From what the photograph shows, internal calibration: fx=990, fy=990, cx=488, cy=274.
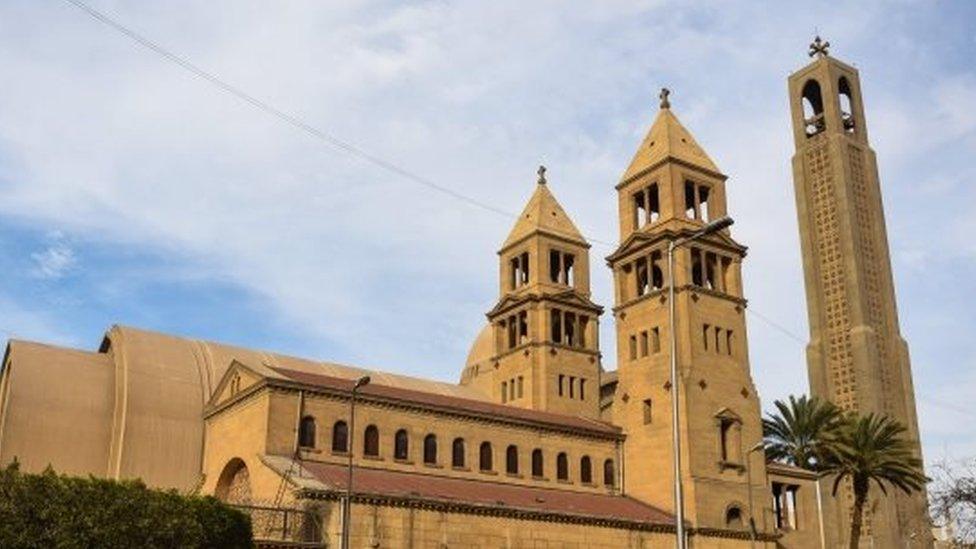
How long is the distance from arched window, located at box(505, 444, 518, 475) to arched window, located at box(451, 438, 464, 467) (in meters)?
2.62

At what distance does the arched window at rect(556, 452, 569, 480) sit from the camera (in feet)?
172

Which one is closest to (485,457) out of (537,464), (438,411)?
(537,464)

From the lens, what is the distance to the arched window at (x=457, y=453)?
49.1 meters

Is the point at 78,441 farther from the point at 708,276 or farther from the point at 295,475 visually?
the point at 708,276

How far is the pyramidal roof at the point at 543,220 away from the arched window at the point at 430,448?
2283cm

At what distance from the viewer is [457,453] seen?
4941cm

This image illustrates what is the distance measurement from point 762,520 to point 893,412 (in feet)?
158

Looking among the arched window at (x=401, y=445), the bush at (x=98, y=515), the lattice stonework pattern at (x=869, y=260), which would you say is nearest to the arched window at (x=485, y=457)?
the arched window at (x=401, y=445)

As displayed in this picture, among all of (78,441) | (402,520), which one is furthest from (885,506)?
(78,441)

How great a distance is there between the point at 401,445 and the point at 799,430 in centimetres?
2573

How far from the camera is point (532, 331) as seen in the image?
6575cm

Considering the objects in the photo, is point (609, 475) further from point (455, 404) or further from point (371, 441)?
point (371, 441)

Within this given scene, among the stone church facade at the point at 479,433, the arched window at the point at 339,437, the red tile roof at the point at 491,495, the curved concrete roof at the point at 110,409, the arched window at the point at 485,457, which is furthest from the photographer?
the arched window at the point at 485,457

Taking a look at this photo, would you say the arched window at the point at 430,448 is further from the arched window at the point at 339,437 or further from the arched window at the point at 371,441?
the arched window at the point at 339,437
